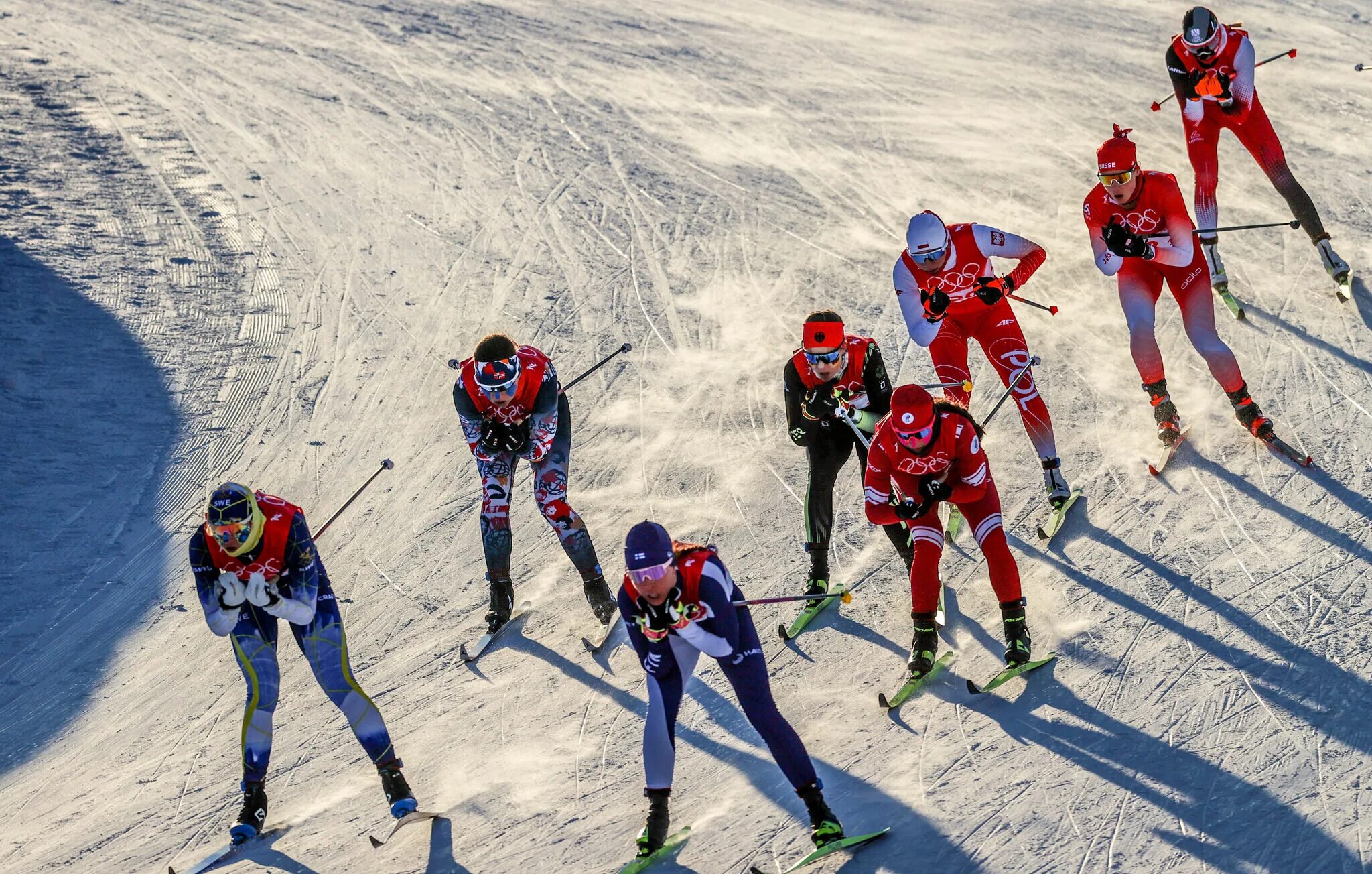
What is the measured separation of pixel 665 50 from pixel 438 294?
716 cm

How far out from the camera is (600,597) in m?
9.64

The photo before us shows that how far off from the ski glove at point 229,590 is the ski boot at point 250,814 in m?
1.11

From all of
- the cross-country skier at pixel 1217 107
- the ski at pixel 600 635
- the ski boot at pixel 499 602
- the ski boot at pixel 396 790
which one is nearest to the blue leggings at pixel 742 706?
the ski boot at pixel 396 790

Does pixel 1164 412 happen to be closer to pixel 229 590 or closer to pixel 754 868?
pixel 754 868

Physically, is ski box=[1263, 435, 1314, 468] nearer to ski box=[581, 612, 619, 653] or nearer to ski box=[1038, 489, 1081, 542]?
ski box=[1038, 489, 1081, 542]

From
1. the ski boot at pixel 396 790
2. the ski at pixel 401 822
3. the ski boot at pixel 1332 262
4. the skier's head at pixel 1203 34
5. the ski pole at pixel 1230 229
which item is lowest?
the ski at pixel 401 822

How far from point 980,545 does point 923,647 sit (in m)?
0.81

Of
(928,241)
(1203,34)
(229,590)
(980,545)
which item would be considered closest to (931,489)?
(980,545)

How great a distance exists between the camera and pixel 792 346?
43.1 ft

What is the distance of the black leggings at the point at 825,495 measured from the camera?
892cm

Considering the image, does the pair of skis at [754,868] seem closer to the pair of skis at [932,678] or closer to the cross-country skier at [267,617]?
the pair of skis at [932,678]

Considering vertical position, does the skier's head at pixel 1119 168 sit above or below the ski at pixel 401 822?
above

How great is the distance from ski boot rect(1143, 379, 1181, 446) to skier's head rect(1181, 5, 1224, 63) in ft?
10.5

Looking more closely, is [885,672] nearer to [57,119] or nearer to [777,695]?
[777,695]
